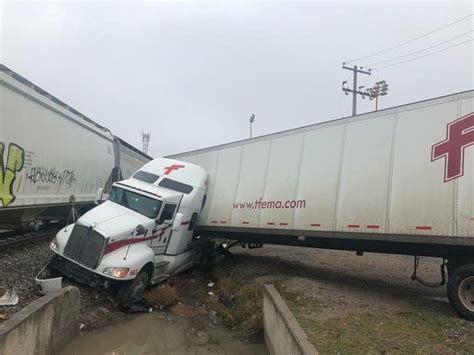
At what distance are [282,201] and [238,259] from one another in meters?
4.13

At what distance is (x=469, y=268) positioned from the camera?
7.57m

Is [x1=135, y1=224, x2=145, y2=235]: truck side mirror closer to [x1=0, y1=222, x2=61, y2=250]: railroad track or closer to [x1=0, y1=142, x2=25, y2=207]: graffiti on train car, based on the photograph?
[x1=0, y1=142, x2=25, y2=207]: graffiti on train car

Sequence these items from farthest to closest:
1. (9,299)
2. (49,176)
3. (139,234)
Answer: (49,176) → (139,234) → (9,299)

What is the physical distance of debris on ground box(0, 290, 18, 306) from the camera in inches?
286

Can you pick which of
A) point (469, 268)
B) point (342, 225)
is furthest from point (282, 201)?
point (469, 268)

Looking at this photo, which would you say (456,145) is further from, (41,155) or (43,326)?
(41,155)

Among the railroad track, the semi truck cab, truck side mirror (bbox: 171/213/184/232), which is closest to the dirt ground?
the semi truck cab

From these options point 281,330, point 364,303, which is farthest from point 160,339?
point 364,303

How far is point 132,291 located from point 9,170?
362 cm

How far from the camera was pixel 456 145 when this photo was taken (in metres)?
7.84

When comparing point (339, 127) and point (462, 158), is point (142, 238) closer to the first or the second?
point (339, 127)

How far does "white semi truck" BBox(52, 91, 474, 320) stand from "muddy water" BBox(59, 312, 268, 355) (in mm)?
1058

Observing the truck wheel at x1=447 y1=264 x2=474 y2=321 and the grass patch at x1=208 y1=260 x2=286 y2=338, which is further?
the grass patch at x1=208 y1=260 x2=286 y2=338

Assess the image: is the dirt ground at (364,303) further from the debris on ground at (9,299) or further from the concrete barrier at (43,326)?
the debris on ground at (9,299)
